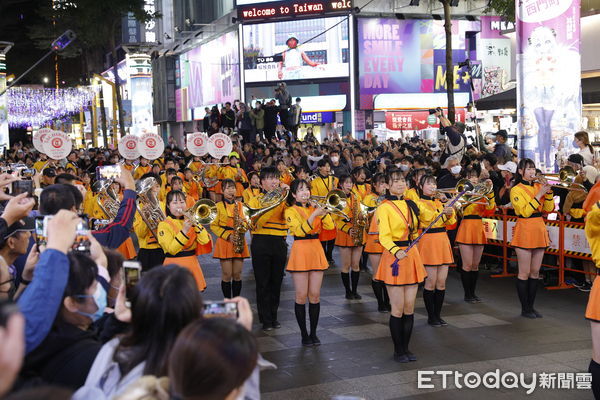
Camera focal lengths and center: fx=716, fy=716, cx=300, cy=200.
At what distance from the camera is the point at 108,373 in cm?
303

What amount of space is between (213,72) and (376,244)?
1313 inches

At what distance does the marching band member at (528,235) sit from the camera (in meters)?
9.24

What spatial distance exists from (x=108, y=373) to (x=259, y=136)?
2042 centimetres

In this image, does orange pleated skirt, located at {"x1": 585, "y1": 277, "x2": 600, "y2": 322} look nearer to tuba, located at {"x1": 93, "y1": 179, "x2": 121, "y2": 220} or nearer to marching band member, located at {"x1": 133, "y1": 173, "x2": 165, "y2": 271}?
marching band member, located at {"x1": 133, "y1": 173, "x2": 165, "y2": 271}

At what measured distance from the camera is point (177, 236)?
7.57 metres

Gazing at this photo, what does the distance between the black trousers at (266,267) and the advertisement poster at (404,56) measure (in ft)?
87.3

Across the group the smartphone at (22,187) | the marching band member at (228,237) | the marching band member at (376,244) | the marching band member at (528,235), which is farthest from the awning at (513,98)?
the smartphone at (22,187)

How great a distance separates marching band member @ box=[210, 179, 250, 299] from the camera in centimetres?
959

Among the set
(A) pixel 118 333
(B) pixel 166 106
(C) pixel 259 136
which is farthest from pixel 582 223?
(B) pixel 166 106

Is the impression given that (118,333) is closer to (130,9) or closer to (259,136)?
(259,136)

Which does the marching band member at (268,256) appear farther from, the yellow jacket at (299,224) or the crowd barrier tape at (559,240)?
the crowd barrier tape at (559,240)

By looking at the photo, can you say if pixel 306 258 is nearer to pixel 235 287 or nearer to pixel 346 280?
pixel 235 287

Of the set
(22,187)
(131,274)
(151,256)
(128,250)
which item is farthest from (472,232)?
(131,274)

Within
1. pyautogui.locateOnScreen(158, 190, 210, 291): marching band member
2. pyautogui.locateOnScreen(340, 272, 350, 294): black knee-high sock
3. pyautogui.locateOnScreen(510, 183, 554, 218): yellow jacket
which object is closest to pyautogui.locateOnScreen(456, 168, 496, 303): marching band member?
pyautogui.locateOnScreen(510, 183, 554, 218): yellow jacket
